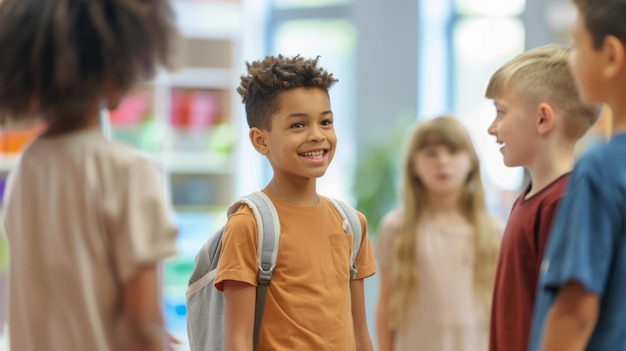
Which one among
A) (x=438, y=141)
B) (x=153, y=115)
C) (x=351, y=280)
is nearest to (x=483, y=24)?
(x=153, y=115)

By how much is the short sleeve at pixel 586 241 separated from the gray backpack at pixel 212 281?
32.9 inches

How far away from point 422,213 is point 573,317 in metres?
2.38

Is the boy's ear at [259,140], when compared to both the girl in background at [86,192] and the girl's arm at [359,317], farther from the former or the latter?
the girl in background at [86,192]

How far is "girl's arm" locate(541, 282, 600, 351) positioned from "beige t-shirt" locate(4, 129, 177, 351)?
0.75 m

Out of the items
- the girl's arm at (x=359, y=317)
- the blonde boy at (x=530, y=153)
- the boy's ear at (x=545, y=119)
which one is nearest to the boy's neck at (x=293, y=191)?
the girl's arm at (x=359, y=317)

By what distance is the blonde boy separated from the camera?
2268mm

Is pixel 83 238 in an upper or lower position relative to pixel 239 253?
upper

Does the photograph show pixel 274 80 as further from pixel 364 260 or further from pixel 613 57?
pixel 613 57

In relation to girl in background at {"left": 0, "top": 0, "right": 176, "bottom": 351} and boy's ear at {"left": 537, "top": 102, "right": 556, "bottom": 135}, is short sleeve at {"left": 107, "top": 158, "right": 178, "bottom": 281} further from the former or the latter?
boy's ear at {"left": 537, "top": 102, "right": 556, "bottom": 135}

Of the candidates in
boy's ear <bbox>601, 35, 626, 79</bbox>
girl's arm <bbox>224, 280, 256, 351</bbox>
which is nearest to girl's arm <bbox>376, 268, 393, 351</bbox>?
girl's arm <bbox>224, 280, 256, 351</bbox>

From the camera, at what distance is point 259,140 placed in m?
2.57

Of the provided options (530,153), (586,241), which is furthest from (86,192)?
(530,153)

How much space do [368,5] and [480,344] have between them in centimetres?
438

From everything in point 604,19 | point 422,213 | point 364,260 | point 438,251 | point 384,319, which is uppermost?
point 604,19
